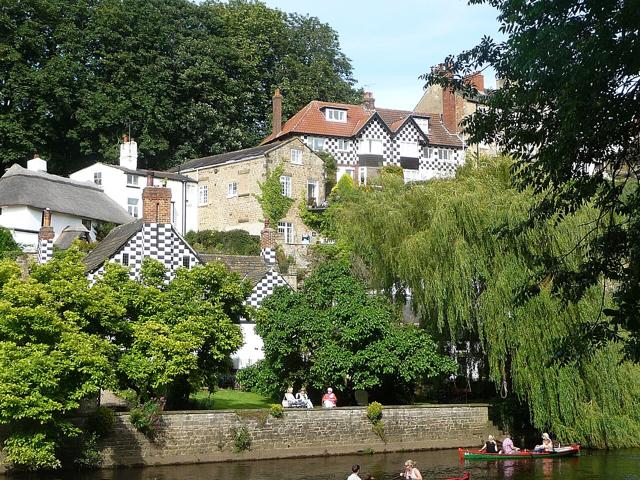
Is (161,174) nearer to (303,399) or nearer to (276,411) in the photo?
(303,399)

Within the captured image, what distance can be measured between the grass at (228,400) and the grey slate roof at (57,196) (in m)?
19.5

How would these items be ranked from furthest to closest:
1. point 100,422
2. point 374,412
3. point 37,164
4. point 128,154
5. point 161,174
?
point 128,154 < point 161,174 < point 37,164 < point 374,412 < point 100,422

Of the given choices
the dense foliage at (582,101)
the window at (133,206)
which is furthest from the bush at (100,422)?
the window at (133,206)

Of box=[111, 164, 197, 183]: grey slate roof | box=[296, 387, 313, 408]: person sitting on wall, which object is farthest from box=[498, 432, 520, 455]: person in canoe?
box=[111, 164, 197, 183]: grey slate roof

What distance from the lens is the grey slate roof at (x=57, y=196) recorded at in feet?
159

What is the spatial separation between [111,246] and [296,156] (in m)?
23.4

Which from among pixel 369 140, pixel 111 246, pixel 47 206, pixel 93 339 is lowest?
pixel 93 339

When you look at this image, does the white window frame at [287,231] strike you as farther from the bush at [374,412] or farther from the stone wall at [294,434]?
the bush at [374,412]

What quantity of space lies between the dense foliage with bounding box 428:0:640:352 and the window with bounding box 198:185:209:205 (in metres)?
46.3

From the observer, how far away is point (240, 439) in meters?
26.8

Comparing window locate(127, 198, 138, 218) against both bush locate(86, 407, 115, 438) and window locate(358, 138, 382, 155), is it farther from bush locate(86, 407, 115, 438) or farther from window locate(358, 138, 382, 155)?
bush locate(86, 407, 115, 438)

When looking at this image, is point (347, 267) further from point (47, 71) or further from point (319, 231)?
point (47, 71)

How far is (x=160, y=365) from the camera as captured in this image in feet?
81.5

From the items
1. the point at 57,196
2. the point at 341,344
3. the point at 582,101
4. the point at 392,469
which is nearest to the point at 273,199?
the point at 57,196
